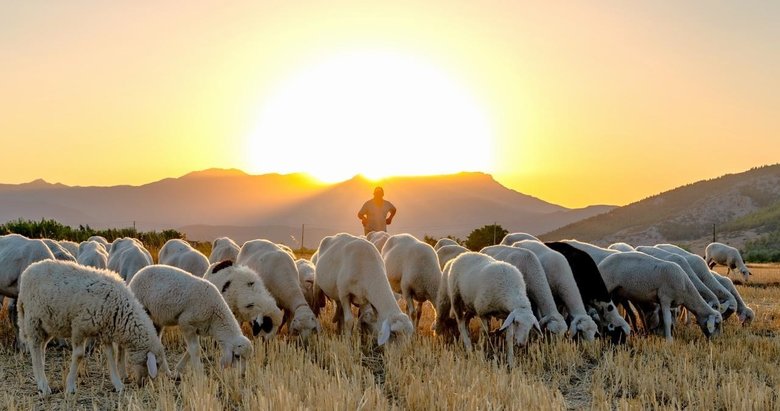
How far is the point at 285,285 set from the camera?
447 inches

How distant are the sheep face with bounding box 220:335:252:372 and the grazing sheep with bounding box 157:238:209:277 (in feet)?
13.0

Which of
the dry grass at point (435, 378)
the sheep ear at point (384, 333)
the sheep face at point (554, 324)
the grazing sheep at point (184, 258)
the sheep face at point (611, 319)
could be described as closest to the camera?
the dry grass at point (435, 378)

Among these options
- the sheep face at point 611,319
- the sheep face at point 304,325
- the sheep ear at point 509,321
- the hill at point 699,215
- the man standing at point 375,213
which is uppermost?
the man standing at point 375,213

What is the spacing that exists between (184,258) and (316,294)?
2397mm

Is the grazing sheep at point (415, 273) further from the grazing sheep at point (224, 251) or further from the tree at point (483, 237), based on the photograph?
the tree at point (483, 237)

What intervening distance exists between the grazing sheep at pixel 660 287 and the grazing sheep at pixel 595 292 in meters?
0.53

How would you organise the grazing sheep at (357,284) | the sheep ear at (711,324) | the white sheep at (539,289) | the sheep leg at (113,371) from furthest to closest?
the sheep ear at (711,324)
the white sheep at (539,289)
the grazing sheep at (357,284)
the sheep leg at (113,371)

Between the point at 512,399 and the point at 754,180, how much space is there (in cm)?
11132

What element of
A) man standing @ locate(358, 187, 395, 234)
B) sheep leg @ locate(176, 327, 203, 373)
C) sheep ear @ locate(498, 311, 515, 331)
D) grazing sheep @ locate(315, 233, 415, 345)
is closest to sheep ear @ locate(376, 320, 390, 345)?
grazing sheep @ locate(315, 233, 415, 345)

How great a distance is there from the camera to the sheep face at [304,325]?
10.3 m

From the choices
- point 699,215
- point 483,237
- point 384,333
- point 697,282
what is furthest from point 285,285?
point 699,215

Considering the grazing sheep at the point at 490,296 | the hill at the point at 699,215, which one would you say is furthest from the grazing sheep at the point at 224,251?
the hill at the point at 699,215

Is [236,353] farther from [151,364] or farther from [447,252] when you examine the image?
[447,252]

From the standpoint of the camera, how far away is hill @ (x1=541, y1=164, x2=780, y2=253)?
241 ft
